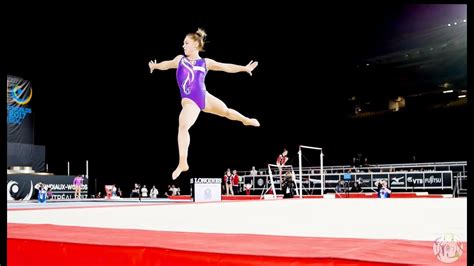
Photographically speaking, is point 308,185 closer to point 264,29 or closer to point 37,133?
point 264,29

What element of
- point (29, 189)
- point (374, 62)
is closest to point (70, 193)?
point (29, 189)

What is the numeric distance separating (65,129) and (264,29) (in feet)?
39.5

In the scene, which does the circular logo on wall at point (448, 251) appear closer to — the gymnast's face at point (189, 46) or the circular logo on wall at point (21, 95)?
the gymnast's face at point (189, 46)

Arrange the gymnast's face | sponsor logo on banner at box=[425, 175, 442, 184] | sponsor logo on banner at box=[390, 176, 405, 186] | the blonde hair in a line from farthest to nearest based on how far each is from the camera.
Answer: sponsor logo on banner at box=[390, 176, 405, 186]
sponsor logo on banner at box=[425, 175, 442, 184]
the blonde hair
the gymnast's face

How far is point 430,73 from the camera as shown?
14.1 meters

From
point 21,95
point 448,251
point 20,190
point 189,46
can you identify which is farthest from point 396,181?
point 21,95

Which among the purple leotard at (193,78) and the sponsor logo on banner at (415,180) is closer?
the purple leotard at (193,78)

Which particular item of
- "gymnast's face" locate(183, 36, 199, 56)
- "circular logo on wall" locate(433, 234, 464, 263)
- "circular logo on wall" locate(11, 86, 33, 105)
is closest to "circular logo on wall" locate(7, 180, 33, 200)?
"circular logo on wall" locate(11, 86, 33, 105)

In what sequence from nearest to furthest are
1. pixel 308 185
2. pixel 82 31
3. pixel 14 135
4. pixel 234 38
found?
1. pixel 82 31
2. pixel 234 38
3. pixel 308 185
4. pixel 14 135

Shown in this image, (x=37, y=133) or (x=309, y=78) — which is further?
(x=37, y=133)

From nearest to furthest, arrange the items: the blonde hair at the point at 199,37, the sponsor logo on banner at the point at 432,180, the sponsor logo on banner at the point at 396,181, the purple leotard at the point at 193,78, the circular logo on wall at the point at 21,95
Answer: the purple leotard at the point at 193,78 < the blonde hair at the point at 199,37 < the sponsor logo on banner at the point at 432,180 < the sponsor logo on banner at the point at 396,181 < the circular logo on wall at the point at 21,95

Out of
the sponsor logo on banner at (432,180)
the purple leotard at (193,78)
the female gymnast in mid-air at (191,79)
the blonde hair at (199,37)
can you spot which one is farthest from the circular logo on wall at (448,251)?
the sponsor logo on banner at (432,180)

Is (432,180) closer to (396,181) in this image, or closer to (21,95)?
(396,181)

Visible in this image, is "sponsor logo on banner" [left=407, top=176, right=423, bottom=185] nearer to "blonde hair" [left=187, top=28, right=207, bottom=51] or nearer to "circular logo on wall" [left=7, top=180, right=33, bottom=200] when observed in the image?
"blonde hair" [left=187, top=28, right=207, bottom=51]
